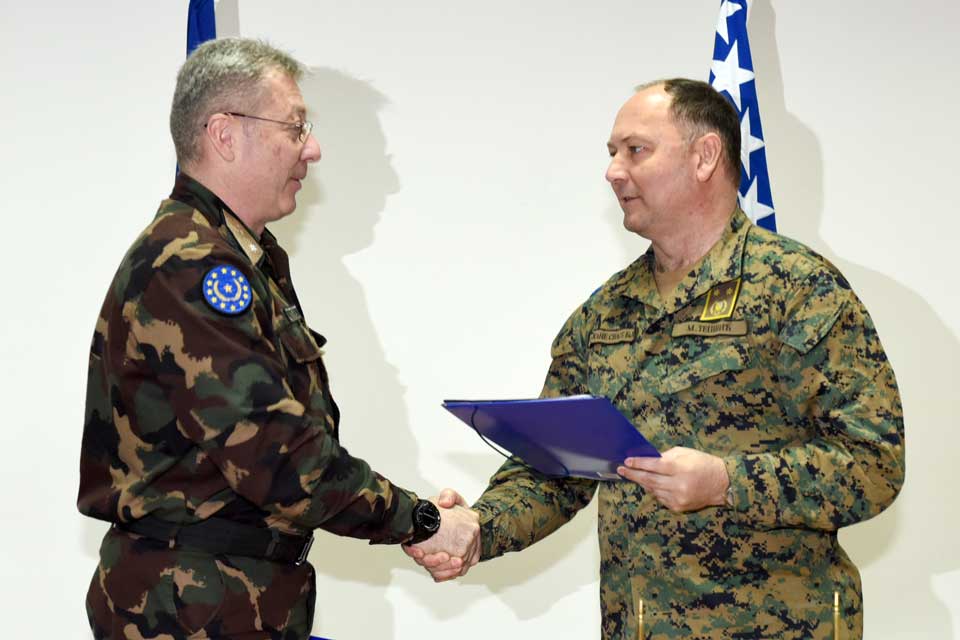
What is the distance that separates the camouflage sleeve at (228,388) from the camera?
178 cm

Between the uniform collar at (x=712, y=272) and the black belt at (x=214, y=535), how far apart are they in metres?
0.94

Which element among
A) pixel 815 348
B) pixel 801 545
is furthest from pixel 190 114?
pixel 801 545

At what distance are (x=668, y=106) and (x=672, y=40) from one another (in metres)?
1.29

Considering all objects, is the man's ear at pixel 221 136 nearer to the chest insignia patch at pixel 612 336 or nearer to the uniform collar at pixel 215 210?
the uniform collar at pixel 215 210

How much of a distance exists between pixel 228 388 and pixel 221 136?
0.57 m

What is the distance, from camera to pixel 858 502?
1966 mm

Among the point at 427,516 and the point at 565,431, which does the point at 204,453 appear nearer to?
the point at 427,516

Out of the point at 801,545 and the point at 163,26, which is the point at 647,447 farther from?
the point at 163,26

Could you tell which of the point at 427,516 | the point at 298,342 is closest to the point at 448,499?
the point at 427,516

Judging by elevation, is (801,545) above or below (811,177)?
below

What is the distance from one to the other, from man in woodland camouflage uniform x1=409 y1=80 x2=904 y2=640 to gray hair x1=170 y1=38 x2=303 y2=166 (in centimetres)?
80

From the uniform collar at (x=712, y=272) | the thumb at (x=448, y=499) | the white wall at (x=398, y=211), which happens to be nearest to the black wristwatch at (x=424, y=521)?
the thumb at (x=448, y=499)

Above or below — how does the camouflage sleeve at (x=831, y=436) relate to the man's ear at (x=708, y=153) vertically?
below

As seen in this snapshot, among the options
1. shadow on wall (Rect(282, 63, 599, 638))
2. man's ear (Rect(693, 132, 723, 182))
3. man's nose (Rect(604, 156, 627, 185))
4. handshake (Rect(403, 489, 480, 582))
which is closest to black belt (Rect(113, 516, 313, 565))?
handshake (Rect(403, 489, 480, 582))
